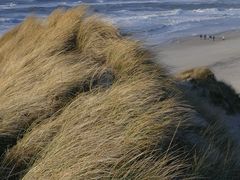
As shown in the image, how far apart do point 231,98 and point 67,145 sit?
4186mm

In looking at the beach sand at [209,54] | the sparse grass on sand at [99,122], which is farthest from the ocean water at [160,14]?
the sparse grass on sand at [99,122]

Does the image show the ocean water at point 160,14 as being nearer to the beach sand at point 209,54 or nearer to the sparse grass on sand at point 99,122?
the beach sand at point 209,54

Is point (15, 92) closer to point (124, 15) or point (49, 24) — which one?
point (49, 24)

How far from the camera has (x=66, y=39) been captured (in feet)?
22.2

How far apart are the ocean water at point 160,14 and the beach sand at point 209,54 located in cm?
87

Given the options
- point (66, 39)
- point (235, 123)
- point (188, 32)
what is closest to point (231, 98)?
point (235, 123)

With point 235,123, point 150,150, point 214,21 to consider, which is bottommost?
point 214,21

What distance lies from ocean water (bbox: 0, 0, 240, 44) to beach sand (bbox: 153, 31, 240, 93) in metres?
0.87

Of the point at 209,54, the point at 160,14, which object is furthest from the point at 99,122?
the point at 160,14

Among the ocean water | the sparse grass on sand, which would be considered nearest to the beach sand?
the ocean water

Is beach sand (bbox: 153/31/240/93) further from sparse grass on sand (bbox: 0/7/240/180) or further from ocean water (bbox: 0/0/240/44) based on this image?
sparse grass on sand (bbox: 0/7/240/180)

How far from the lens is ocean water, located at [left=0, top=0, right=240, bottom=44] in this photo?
23.0m

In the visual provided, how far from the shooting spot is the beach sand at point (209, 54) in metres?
14.9

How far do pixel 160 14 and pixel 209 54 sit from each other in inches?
478
